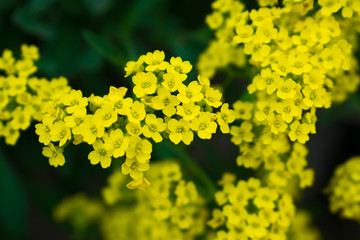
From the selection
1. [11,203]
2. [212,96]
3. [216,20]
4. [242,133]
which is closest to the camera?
[212,96]

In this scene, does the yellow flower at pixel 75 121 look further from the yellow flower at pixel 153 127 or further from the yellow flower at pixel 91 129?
the yellow flower at pixel 153 127

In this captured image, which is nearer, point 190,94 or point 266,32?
point 190,94

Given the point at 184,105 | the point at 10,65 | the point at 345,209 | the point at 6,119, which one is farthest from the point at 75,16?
the point at 345,209

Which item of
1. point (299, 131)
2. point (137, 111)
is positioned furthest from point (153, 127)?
point (299, 131)

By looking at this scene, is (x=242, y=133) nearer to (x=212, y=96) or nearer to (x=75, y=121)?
(x=212, y=96)

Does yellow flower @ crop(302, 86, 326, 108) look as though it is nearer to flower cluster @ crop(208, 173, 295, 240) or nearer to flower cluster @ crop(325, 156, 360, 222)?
flower cluster @ crop(208, 173, 295, 240)

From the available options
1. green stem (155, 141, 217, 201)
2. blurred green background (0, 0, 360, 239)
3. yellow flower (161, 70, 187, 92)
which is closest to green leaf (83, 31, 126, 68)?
blurred green background (0, 0, 360, 239)

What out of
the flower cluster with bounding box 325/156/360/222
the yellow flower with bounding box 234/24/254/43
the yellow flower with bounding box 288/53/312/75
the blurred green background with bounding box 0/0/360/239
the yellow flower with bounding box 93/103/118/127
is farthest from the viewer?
the blurred green background with bounding box 0/0/360/239

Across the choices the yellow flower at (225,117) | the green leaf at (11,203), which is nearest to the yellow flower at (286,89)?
the yellow flower at (225,117)
